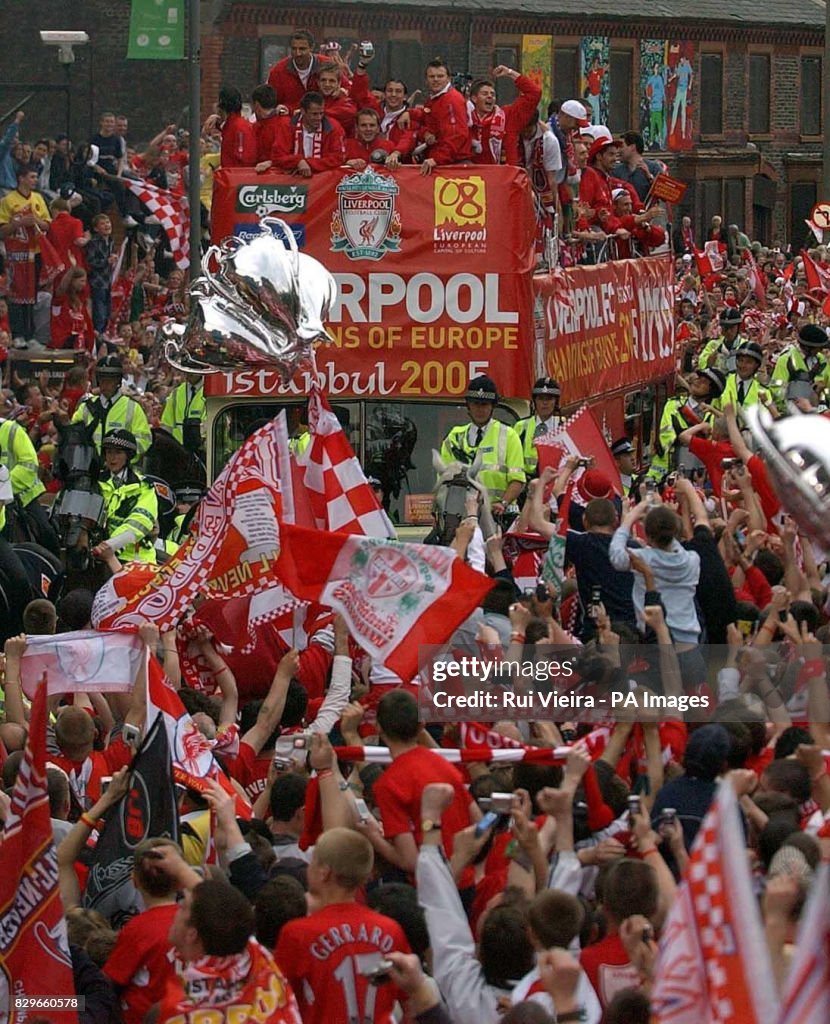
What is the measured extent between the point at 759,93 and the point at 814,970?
52632 mm

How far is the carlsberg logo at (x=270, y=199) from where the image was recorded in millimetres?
14016

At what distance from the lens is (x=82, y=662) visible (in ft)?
27.8

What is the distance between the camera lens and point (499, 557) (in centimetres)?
1140

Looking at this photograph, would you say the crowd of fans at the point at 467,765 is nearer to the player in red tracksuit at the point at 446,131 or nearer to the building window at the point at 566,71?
the player in red tracksuit at the point at 446,131

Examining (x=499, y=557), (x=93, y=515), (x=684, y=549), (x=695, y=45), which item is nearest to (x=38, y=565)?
(x=93, y=515)

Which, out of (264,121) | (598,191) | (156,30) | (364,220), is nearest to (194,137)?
(264,121)

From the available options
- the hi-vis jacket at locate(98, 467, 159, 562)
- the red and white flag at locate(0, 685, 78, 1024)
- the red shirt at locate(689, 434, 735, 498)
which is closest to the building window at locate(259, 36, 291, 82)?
the red shirt at locate(689, 434, 735, 498)

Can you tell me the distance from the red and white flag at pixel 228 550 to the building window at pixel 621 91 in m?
42.9

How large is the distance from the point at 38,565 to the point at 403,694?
6.16 meters

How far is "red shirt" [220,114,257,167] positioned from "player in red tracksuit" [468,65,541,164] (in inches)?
60.3

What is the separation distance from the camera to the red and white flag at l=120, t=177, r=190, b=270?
2536 cm

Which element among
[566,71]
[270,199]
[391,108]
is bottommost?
[270,199]

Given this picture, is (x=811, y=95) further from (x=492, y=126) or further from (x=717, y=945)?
(x=717, y=945)

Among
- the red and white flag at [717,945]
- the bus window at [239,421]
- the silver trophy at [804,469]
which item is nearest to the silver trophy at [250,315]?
the bus window at [239,421]
